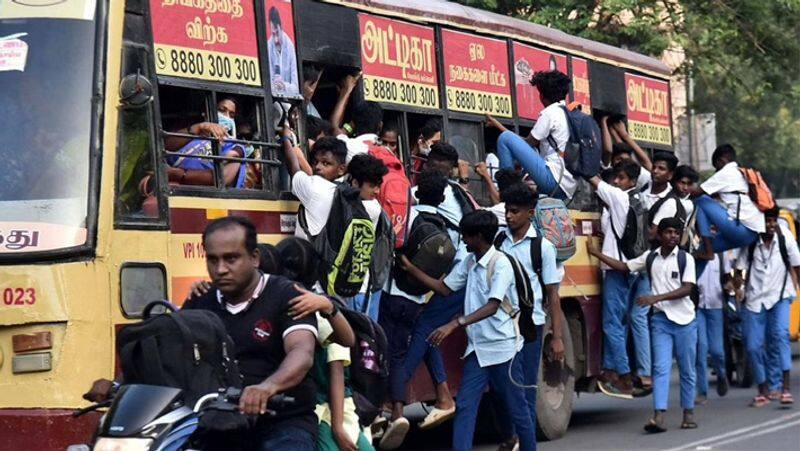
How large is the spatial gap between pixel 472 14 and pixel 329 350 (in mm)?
6717

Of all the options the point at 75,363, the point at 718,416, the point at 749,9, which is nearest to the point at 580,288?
the point at 718,416

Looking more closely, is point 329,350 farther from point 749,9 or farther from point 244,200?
point 749,9

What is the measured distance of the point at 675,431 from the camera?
13312 mm

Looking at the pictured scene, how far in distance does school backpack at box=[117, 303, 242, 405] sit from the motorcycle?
0.08m

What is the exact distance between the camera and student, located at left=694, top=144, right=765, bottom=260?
15.4 meters

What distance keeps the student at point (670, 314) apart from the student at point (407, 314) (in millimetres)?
2291

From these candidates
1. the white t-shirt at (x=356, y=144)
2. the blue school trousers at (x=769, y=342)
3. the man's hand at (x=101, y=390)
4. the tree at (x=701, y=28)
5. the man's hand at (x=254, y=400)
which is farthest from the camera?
the tree at (x=701, y=28)

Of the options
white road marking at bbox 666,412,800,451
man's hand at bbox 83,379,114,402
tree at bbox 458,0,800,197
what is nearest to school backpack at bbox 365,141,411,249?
white road marking at bbox 666,412,800,451

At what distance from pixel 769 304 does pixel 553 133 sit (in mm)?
3607

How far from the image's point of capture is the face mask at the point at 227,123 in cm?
955

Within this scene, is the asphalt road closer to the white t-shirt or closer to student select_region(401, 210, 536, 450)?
student select_region(401, 210, 536, 450)

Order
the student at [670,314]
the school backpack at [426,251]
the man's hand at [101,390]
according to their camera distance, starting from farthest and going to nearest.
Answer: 1. the student at [670,314]
2. the school backpack at [426,251]
3. the man's hand at [101,390]

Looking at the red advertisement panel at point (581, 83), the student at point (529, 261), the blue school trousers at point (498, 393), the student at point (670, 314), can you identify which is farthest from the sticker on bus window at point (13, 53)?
the red advertisement panel at point (581, 83)

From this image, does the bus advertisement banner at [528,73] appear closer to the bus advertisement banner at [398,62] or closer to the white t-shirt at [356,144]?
the bus advertisement banner at [398,62]
